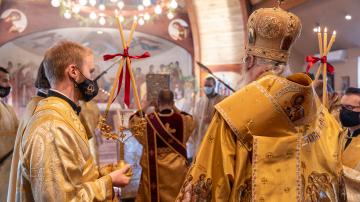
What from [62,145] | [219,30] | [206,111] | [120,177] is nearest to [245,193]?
[120,177]

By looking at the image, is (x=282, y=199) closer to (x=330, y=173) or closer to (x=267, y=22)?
(x=330, y=173)

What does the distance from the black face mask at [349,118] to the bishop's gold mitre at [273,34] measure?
3.90ft

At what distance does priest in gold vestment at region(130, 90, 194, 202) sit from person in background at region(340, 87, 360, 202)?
2346 millimetres

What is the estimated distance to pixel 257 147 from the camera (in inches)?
59.9

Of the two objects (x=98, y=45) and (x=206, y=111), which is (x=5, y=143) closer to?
(x=206, y=111)

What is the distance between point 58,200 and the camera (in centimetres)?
165

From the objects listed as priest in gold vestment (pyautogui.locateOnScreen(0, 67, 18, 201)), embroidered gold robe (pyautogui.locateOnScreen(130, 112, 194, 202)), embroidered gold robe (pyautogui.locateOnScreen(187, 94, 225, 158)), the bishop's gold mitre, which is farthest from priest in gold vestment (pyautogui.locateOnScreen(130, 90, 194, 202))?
the bishop's gold mitre

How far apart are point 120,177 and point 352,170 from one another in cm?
128

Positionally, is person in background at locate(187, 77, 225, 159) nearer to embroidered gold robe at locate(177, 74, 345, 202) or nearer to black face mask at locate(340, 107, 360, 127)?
black face mask at locate(340, 107, 360, 127)

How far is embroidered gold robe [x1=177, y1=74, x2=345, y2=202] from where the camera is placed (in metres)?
1.53

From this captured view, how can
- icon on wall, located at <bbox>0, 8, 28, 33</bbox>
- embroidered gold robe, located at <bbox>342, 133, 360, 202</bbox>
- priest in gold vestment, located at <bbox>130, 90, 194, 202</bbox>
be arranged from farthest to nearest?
icon on wall, located at <bbox>0, 8, 28, 33</bbox>
priest in gold vestment, located at <bbox>130, 90, 194, 202</bbox>
embroidered gold robe, located at <bbox>342, 133, 360, 202</bbox>

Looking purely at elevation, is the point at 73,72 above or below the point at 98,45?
below

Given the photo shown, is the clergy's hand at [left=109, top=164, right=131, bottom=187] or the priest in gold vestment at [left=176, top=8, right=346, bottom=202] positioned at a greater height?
the priest in gold vestment at [left=176, top=8, right=346, bottom=202]

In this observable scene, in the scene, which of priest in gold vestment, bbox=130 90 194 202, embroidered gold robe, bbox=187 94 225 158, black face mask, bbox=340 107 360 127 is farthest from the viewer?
embroidered gold robe, bbox=187 94 225 158
